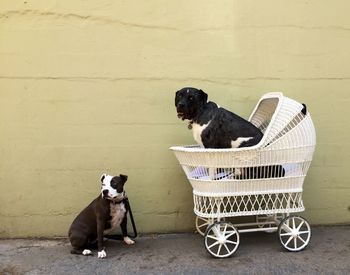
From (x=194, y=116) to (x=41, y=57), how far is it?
1623 millimetres

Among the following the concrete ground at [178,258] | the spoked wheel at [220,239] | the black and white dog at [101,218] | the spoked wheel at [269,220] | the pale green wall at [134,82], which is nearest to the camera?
the concrete ground at [178,258]

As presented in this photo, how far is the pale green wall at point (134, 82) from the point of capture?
427cm

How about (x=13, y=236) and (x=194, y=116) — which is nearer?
(x=194, y=116)

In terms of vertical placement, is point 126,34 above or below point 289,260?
above

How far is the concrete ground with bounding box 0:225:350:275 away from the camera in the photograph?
11.6 ft

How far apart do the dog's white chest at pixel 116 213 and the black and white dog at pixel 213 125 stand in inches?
36.0

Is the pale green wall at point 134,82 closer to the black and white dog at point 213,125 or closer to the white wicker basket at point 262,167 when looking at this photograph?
the black and white dog at point 213,125

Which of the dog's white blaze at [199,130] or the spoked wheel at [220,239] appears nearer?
the spoked wheel at [220,239]

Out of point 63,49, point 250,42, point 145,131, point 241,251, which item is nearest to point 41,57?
point 63,49

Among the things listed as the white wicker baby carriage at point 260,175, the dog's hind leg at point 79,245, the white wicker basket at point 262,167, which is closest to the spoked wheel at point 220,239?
the white wicker baby carriage at point 260,175

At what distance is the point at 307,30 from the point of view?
445cm

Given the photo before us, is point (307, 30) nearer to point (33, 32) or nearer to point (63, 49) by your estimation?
point (63, 49)

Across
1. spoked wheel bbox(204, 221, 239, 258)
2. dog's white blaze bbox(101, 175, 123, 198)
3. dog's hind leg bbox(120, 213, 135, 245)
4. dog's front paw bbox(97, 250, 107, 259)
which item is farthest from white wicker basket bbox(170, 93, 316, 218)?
dog's front paw bbox(97, 250, 107, 259)

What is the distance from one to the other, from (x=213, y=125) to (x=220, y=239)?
0.97 meters
